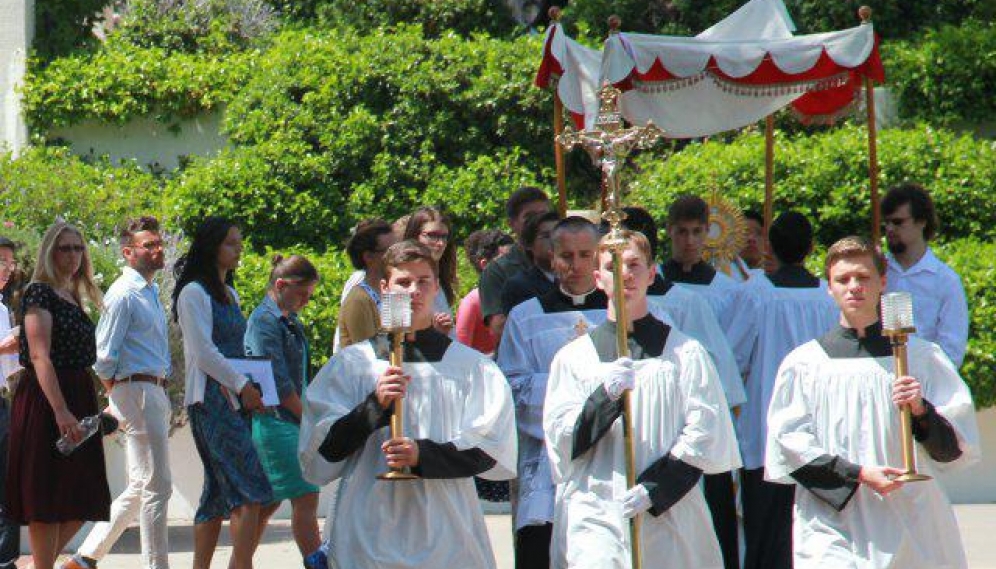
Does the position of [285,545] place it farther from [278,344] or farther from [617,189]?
[617,189]

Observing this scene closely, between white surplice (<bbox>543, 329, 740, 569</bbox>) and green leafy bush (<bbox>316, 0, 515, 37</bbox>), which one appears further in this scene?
green leafy bush (<bbox>316, 0, 515, 37</bbox>)

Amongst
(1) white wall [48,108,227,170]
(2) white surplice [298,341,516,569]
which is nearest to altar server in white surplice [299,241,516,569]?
(2) white surplice [298,341,516,569]

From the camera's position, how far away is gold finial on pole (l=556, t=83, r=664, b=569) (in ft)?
20.4

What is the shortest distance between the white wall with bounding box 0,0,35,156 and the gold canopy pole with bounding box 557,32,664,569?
1174 cm

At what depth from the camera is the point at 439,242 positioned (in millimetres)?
8797

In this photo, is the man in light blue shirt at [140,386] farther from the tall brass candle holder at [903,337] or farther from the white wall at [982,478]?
the white wall at [982,478]

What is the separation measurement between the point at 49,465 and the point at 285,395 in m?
1.30

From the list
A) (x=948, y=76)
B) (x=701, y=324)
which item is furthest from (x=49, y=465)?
(x=948, y=76)

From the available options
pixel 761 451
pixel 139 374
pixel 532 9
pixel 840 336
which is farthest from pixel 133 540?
pixel 532 9

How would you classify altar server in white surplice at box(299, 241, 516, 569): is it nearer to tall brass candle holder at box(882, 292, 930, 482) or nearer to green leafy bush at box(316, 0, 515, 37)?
tall brass candle holder at box(882, 292, 930, 482)

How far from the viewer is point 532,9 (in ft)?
65.3

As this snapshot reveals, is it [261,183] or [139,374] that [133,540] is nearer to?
[139,374]

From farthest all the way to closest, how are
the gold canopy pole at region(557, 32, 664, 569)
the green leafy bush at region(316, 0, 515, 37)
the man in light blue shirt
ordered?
the green leafy bush at region(316, 0, 515, 37)
the man in light blue shirt
the gold canopy pole at region(557, 32, 664, 569)

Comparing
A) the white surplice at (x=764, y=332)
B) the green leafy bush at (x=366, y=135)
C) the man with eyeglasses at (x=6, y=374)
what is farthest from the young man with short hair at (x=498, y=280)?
the green leafy bush at (x=366, y=135)
